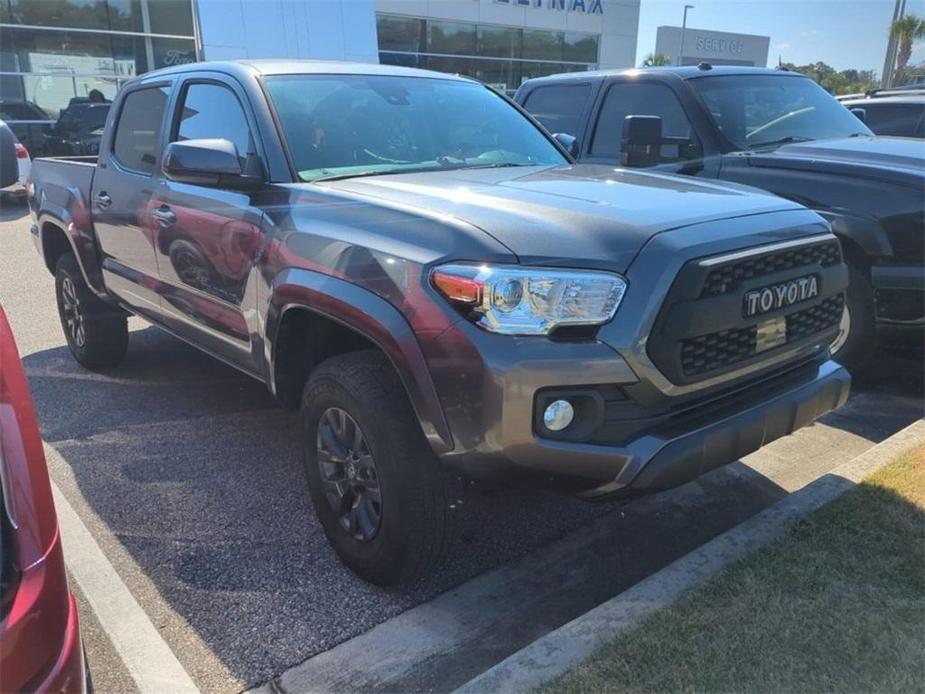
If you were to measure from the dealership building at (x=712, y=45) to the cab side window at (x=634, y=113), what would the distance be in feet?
129

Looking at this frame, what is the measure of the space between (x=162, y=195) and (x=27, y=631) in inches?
115

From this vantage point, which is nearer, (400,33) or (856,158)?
(856,158)

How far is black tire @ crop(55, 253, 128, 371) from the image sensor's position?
537 cm

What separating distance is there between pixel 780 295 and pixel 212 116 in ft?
9.05

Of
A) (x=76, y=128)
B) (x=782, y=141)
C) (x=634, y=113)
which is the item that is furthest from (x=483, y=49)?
(x=782, y=141)

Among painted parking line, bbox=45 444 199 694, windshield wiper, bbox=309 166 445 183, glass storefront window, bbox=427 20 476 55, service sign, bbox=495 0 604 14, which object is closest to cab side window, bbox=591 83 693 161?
windshield wiper, bbox=309 166 445 183

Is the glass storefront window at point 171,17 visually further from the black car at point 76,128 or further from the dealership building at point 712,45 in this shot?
the dealership building at point 712,45

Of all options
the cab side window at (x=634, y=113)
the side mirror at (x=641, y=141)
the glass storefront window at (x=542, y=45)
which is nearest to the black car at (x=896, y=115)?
the cab side window at (x=634, y=113)

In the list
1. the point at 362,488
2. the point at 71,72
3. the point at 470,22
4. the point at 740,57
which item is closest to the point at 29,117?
the point at 71,72

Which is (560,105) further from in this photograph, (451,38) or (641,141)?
(451,38)

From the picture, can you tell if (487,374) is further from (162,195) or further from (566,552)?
(162,195)

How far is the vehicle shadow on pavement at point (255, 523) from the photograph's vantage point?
111 inches

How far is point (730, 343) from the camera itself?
2.73 meters

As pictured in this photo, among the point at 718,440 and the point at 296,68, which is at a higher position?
the point at 296,68
